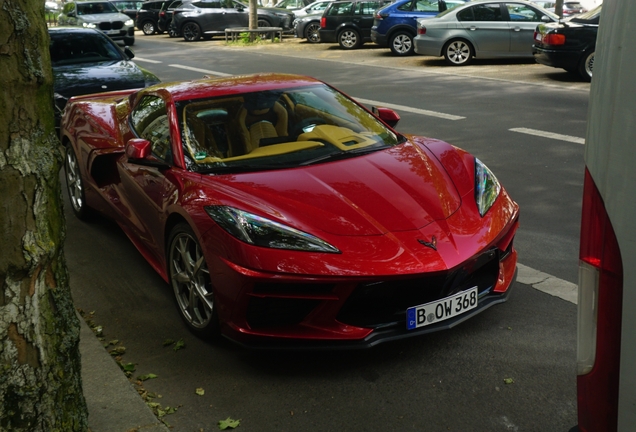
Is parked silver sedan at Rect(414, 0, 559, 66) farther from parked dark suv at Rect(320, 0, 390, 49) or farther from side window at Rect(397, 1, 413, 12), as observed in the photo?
parked dark suv at Rect(320, 0, 390, 49)

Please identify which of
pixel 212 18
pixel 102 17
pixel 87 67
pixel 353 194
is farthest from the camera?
pixel 212 18

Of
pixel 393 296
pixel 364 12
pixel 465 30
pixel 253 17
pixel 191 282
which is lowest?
pixel 191 282

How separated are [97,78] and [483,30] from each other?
9935mm

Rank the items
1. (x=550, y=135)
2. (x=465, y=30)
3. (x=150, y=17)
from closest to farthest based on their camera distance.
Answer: (x=550, y=135)
(x=465, y=30)
(x=150, y=17)

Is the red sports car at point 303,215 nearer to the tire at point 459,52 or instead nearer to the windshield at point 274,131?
the windshield at point 274,131

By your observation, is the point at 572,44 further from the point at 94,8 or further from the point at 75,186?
the point at 94,8

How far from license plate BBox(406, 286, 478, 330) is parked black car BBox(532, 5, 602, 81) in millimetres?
11624

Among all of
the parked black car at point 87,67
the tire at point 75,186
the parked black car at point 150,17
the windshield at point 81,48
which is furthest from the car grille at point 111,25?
the tire at point 75,186

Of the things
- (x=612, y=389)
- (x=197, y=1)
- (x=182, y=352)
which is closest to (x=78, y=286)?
(x=182, y=352)

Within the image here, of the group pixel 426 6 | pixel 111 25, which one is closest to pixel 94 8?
pixel 111 25

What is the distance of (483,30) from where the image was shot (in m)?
18.1

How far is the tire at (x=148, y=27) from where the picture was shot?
35562 millimetres

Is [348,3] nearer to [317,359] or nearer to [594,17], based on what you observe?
[594,17]

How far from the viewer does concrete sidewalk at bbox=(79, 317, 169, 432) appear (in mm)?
3551
